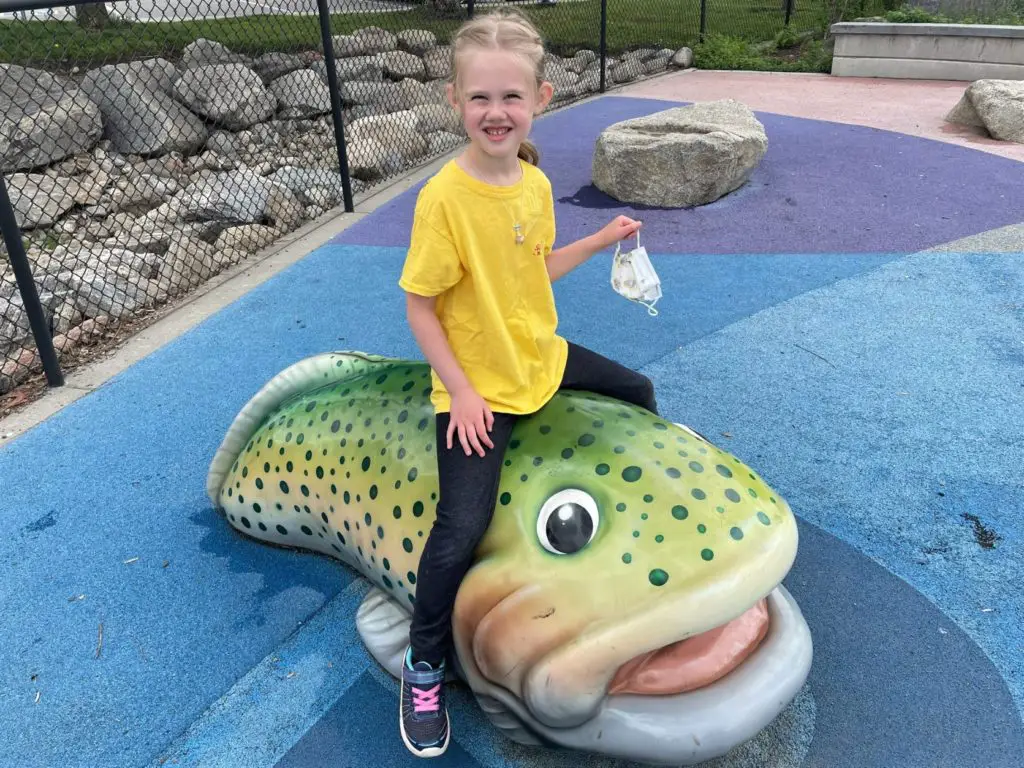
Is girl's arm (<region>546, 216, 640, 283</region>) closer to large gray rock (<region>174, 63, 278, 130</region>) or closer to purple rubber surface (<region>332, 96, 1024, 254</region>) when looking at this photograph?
purple rubber surface (<region>332, 96, 1024, 254</region>)

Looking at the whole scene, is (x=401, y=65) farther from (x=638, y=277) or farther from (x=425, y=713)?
(x=425, y=713)

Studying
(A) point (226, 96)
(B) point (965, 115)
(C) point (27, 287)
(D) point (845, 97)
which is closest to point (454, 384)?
(C) point (27, 287)

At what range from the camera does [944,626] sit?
94.3 inches

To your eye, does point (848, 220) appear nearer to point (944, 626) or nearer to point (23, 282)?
point (944, 626)

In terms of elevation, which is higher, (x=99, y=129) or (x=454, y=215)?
(x=454, y=215)

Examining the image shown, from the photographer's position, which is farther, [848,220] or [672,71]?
[672,71]

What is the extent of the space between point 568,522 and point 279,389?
1372 millimetres

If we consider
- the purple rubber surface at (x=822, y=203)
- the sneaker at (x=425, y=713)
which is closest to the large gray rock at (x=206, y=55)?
the purple rubber surface at (x=822, y=203)

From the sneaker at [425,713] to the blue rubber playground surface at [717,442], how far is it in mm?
104

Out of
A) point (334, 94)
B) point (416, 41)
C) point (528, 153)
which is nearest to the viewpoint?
point (528, 153)

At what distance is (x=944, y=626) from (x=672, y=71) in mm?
11737

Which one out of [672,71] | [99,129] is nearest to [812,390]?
[99,129]

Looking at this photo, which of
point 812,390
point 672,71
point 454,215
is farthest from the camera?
point 672,71

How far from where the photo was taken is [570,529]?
1810mm
